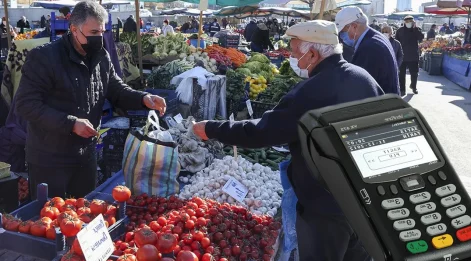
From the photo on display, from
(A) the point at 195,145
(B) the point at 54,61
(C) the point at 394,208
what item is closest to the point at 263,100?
(A) the point at 195,145

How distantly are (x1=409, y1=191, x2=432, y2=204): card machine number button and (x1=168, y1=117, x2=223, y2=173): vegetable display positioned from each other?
10.9 feet

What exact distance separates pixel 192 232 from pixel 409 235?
1969 millimetres

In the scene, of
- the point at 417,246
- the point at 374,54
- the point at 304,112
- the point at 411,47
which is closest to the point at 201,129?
the point at 304,112

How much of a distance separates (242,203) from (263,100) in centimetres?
299

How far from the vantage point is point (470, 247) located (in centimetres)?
80

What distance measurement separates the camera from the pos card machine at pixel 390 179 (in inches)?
31.0

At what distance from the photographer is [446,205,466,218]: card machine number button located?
2.71 feet

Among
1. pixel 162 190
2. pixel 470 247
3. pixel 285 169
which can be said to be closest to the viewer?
pixel 470 247

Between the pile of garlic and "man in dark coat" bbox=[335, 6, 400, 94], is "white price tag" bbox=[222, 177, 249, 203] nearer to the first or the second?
the pile of garlic

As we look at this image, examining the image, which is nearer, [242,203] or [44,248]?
[44,248]

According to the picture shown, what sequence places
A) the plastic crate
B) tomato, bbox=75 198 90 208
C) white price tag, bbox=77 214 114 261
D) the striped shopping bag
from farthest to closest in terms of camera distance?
the plastic crate < the striped shopping bag < tomato, bbox=75 198 90 208 < white price tag, bbox=77 214 114 261

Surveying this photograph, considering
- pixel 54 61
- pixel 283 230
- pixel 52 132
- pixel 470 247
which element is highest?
pixel 54 61

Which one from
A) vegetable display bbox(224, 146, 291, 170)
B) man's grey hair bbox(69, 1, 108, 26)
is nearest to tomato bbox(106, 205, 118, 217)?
man's grey hair bbox(69, 1, 108, 26)

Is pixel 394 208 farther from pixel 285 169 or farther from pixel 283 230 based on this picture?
pixel 283 230
